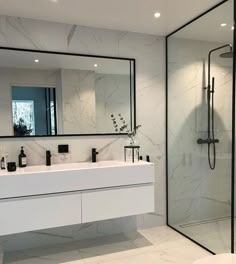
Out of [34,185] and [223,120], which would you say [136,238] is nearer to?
[34,185]

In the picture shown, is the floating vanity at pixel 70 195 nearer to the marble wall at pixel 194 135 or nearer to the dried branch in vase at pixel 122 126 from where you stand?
the dried branch in vase at pixel 122 126

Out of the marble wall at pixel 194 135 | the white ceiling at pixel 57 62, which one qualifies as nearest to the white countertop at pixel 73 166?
the marble wall at pixel 194 135

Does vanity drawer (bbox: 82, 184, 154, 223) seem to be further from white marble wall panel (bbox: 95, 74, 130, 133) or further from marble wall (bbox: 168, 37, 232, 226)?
white marble wall panel (bbox: 95, 74, 130, 133)

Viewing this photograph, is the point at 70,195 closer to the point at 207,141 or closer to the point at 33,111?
the point at 33,111

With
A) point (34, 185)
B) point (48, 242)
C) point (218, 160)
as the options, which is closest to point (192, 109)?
point (218, 160)

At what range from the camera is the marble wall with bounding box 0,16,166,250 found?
270 centimetres

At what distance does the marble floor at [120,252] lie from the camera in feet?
8.27

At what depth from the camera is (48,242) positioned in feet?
9.31

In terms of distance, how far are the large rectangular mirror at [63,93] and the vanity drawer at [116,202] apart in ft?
2.47

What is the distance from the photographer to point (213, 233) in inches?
109

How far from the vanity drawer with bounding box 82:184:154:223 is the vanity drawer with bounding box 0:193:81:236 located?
3.9 inches

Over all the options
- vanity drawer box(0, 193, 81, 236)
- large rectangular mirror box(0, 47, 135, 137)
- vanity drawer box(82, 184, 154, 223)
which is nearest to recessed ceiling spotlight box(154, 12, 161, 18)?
large rectangular mirror box(0, 47, 135, 137)

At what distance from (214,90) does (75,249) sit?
2270mm

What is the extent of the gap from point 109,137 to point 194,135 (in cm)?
100
